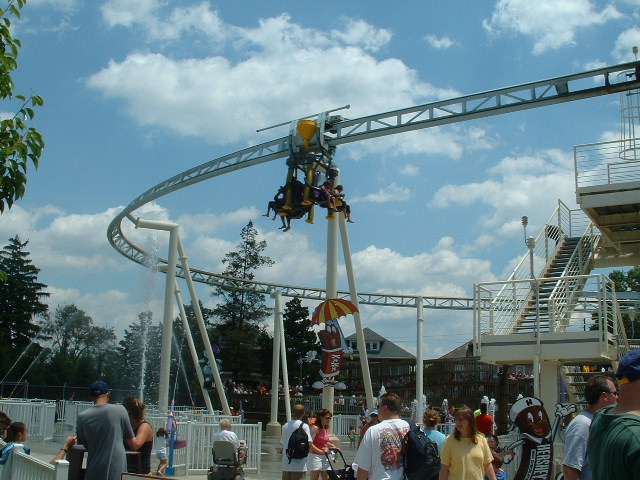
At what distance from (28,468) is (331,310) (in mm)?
9872

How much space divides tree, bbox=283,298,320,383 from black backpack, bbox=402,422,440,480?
172 ft

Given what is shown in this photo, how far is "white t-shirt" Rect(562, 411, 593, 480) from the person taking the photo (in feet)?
A: 18.5

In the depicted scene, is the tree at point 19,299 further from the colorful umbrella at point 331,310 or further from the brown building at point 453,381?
the colorful umbrella at point 331,310

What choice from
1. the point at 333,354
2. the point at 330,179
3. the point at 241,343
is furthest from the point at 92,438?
the point at 241,343

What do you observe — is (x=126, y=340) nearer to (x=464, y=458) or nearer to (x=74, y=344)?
(x=74, y=344)

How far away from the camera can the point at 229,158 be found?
2155 centimetres

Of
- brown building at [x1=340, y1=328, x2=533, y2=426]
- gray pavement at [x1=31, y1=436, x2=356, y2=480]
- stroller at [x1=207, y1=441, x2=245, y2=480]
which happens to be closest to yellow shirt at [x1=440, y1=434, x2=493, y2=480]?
stroller at [x1=207, y1=441, x2=245, y2=480]

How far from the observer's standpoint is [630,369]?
10.2ft

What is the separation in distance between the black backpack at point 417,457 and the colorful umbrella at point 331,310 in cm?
973

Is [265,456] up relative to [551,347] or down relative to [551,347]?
down

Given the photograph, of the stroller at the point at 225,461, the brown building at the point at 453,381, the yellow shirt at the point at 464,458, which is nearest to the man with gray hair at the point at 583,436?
the yellow shirt at the point at 464,458

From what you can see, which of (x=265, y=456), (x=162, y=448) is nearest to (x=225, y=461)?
(x=162, y=448)

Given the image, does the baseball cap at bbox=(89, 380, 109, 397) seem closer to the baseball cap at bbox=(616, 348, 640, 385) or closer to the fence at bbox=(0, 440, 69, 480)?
the fence at bbox=(0, 440, 69, 480)

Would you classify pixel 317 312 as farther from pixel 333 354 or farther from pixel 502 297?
pixel 502 297
